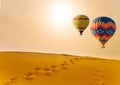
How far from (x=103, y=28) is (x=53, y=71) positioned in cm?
108

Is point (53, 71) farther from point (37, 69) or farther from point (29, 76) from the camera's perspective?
point (29, 76)

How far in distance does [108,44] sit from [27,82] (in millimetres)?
Result: 1925

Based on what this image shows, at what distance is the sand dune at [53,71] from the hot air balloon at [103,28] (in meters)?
0.45

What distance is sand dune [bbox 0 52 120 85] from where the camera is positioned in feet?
8.87

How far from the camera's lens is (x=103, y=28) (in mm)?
3756

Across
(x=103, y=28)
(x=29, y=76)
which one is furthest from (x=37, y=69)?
(x=103, y=28)

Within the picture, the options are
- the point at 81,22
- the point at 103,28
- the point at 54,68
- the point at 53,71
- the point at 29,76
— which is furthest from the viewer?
the point at 81,22

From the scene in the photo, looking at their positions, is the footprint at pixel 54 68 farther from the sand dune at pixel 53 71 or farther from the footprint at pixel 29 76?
the footprint at pixel 29 76

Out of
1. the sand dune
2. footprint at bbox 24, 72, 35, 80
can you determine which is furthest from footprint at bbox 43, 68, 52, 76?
footprint at bbox 24, 72, 35, 80

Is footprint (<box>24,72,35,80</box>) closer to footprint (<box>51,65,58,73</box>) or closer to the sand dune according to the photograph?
the sand dune

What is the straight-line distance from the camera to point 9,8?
13.9 feet

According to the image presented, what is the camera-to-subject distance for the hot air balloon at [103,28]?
375 centimetres

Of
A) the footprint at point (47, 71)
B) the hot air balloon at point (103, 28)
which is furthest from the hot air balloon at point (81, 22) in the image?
the footprint at point (47, 71)

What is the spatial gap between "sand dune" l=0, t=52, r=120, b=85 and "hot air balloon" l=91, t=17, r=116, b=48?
0.45 metres
